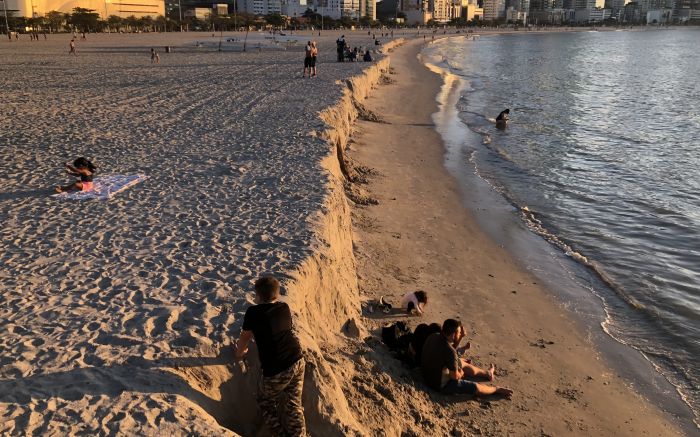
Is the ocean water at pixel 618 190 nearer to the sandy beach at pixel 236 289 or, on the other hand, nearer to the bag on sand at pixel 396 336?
the sandy beach at pixel 236 289

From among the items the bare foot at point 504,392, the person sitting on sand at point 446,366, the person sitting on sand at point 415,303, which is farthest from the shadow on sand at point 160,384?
the person sitting on sand at point 415,303

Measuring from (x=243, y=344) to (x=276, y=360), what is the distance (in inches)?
16.7

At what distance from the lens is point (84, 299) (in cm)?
574

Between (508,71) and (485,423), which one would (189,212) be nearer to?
(485,423)

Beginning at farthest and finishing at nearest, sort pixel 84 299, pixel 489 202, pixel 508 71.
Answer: pixel 508 71 < pixel 489 202 < pixel 84 299

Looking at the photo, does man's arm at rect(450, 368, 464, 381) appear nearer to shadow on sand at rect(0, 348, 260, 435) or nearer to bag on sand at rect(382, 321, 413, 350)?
bag on sand at rect(382, 321, 413, 350)

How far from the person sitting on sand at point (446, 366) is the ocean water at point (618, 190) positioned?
2.62 meters

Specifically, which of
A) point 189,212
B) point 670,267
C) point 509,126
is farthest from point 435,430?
point 509,126

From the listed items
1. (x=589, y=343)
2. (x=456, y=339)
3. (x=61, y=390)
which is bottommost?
(x=589, y=343)

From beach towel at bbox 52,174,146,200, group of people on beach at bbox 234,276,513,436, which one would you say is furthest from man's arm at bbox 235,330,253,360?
beach towel at bbox 52,174,146,200

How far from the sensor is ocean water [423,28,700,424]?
8.41 metres

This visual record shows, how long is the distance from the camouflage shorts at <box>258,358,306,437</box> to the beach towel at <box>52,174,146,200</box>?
19.6 ft

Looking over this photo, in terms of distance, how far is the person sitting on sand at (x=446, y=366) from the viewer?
19.8 ft

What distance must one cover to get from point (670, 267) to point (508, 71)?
145 feet
